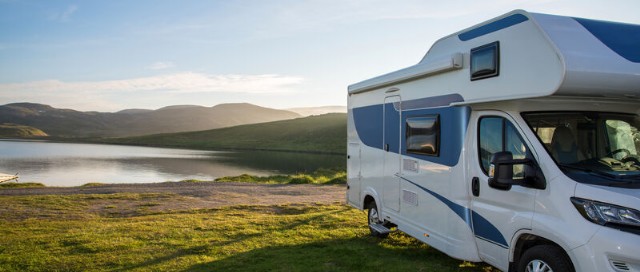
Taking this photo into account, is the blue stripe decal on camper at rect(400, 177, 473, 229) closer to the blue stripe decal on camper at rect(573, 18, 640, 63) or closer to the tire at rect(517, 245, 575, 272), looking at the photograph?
the tire at rect(517, 245, 575, 272)

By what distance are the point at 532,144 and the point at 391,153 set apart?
10.6 feet

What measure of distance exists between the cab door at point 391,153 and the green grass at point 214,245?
0.92 metres

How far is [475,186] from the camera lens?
5855 millimetres

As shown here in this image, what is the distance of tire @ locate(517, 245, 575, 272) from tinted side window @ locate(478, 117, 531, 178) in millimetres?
816

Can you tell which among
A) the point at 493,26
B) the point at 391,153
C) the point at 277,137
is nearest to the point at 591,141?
the point at 493,26

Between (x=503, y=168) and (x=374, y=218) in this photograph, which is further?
(x=374, y=218)

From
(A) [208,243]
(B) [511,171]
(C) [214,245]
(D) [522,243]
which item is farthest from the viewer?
(A) [208,243]

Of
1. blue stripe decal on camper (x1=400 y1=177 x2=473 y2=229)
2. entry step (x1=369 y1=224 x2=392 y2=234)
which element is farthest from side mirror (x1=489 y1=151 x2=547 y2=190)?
entry step (x1=369 y1=224 x2=392 y2=234)

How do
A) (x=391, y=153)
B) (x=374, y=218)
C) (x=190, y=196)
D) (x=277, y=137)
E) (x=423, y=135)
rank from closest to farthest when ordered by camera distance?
(x=423, y=135) < (x=391, y=153) < (x=374, y=218) < (x=190, y=196) < (x=277, y=137)

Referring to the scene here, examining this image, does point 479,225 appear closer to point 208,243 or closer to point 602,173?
point 602,173

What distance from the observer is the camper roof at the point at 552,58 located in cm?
471

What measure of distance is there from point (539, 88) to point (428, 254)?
3.97 meters

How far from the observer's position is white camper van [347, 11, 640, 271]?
4441 mm

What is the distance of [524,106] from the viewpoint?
5.37m
